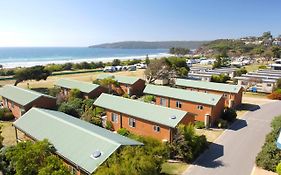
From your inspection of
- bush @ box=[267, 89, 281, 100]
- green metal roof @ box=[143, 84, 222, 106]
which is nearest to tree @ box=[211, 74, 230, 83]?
bush @ box=[267, 89, 281, 100]

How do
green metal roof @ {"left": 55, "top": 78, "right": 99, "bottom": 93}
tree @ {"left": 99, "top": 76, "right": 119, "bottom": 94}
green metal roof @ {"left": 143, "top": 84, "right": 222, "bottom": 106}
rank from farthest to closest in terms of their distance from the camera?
tree @ {"left": 99, "top": 76, "right": 119, "bottom": 94} → green metal roof @ {"left": 55, "top": 78, "right": 99, "bottom": 93} → green metal roof @ {"left": 143, "top": 84, "right": 222, "bottom": 106}

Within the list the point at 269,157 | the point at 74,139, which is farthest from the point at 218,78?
the point at 74,139

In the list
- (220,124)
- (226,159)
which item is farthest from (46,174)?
(220,124)

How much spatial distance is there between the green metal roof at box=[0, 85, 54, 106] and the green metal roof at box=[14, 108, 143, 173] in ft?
32.3

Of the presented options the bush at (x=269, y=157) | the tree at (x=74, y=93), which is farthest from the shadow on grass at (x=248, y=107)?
the tree at (x=74, y=93)

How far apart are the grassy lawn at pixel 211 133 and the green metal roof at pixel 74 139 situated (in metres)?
12.1

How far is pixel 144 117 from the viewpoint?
27094mm

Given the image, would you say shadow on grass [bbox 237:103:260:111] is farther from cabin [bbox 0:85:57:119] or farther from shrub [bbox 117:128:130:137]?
cabin [bbox 0:85:57:119]

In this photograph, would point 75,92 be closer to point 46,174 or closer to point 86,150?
point 86,150

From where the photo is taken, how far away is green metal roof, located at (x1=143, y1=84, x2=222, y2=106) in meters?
33.0

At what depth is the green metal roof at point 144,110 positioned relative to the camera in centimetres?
2555

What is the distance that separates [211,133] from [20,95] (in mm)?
26418

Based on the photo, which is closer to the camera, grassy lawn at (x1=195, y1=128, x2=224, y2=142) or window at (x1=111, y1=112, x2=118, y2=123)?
grassy lawn at (x1=195, y1=128, x2=224, y2=142)

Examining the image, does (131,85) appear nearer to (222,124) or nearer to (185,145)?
(222,124)
